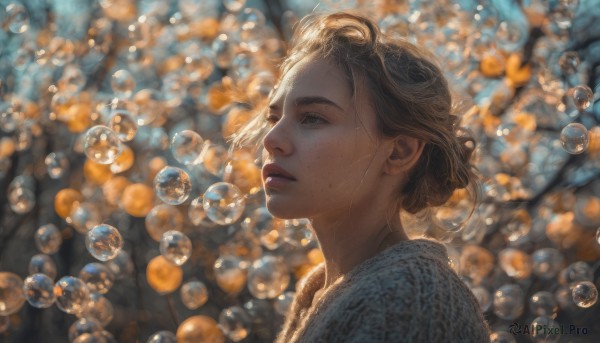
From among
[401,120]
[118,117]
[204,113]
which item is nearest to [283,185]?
[401,120]

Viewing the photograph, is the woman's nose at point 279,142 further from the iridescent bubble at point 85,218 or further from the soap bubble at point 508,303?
the iridescent bubble at point 85,218

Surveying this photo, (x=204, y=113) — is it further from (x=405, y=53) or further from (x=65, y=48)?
(x=405, y=53)

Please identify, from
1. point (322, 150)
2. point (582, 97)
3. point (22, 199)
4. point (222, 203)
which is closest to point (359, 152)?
point (322, 150)

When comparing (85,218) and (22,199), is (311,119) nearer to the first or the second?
(85,218)

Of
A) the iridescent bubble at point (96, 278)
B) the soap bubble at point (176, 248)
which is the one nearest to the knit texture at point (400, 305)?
the soap bubble at point (176, 248)

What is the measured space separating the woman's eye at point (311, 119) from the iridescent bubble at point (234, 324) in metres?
2.44

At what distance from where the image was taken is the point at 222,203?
381cm

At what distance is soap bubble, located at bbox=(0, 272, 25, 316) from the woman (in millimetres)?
2746

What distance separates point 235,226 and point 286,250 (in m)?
0.75

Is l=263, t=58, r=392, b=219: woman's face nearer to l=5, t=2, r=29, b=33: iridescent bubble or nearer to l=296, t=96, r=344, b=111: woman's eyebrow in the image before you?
l=296, t=96, r=344, b=111: woman's eyebrow

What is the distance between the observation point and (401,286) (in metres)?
1.80

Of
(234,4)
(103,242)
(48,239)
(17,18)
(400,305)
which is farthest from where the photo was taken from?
(234,4)

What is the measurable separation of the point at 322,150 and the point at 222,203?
180cm

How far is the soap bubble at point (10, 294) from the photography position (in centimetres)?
452
